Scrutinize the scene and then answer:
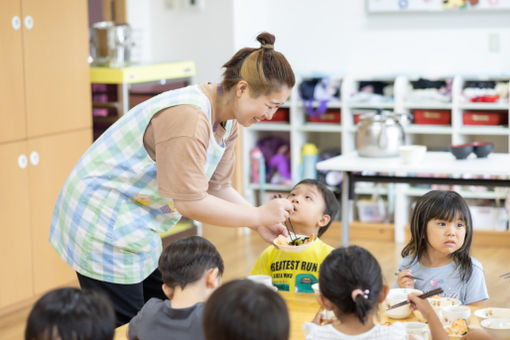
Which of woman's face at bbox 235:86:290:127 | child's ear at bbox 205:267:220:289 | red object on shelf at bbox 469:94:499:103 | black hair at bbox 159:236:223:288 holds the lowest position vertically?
child's ear at bbox 205:267:220:289

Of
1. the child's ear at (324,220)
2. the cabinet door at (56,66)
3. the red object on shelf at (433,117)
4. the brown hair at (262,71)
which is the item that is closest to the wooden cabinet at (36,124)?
the cabinet door at (56,66)

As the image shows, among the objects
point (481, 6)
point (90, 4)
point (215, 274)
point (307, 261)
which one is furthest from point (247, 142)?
point (215, 274)

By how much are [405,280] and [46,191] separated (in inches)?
86.0

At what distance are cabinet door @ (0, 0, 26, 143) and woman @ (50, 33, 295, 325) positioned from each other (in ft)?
5.12

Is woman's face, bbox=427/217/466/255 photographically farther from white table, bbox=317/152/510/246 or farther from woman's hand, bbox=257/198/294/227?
white table, bbox=317/152/510/246

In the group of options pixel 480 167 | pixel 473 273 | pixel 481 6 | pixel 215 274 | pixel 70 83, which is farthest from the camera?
pixel 481 6

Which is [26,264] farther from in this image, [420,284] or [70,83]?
[420,284]

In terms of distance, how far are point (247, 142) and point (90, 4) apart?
54.4 inches

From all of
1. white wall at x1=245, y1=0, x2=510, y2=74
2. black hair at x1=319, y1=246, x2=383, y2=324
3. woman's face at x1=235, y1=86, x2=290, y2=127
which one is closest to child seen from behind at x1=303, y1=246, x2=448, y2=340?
black hair at x1=319, y1=246, x2=383, y2=324

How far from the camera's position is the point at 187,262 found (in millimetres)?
1771

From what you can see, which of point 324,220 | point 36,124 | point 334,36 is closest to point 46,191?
point 36,124

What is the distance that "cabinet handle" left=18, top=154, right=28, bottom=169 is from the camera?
3705 mm

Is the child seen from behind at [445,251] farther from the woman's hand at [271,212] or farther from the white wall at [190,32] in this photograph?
the white wall at [190,32]

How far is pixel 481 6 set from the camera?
502cm
